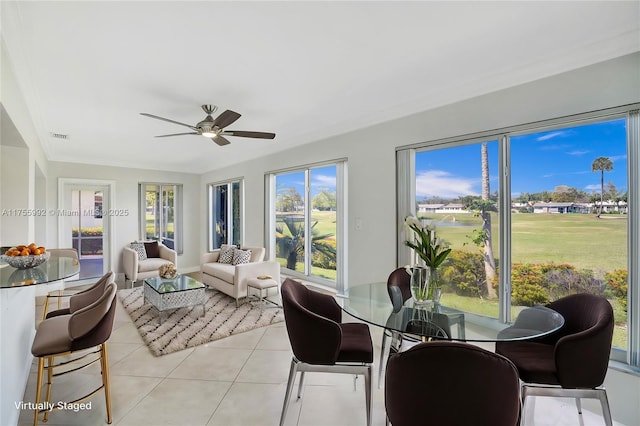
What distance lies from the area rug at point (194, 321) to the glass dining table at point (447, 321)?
198cm

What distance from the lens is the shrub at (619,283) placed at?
2.07m

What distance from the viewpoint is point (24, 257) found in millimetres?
1852

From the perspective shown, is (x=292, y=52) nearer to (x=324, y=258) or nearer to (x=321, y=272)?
(x=324, y=258)

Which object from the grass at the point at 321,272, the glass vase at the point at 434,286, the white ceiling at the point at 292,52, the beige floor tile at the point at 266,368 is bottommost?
the beige floor tile at the point at 266,368

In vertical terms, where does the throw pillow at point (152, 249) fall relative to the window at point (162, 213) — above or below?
below

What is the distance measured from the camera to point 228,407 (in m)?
2.23

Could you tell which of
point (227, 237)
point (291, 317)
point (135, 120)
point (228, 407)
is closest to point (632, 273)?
point (291, 317)

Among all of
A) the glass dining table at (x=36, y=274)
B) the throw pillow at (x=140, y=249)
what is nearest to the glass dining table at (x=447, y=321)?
the glass dining table at (x=36, y=274)

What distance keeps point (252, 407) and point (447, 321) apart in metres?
1.52

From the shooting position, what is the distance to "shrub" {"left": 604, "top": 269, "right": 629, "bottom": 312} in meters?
2.07

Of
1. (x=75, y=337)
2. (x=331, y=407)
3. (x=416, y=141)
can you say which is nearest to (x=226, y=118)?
(x=416, y=141)

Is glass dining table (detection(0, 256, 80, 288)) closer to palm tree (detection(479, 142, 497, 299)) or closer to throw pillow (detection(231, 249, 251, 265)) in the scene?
throw pillow (detection(231, 249, 251, 265))

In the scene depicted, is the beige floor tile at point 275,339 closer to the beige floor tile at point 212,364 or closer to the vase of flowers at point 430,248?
the beige floor tile at point 212,364

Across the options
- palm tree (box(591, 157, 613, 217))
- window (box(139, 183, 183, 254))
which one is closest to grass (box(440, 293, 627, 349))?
palm tree (box(591, 157, 613, 217))
